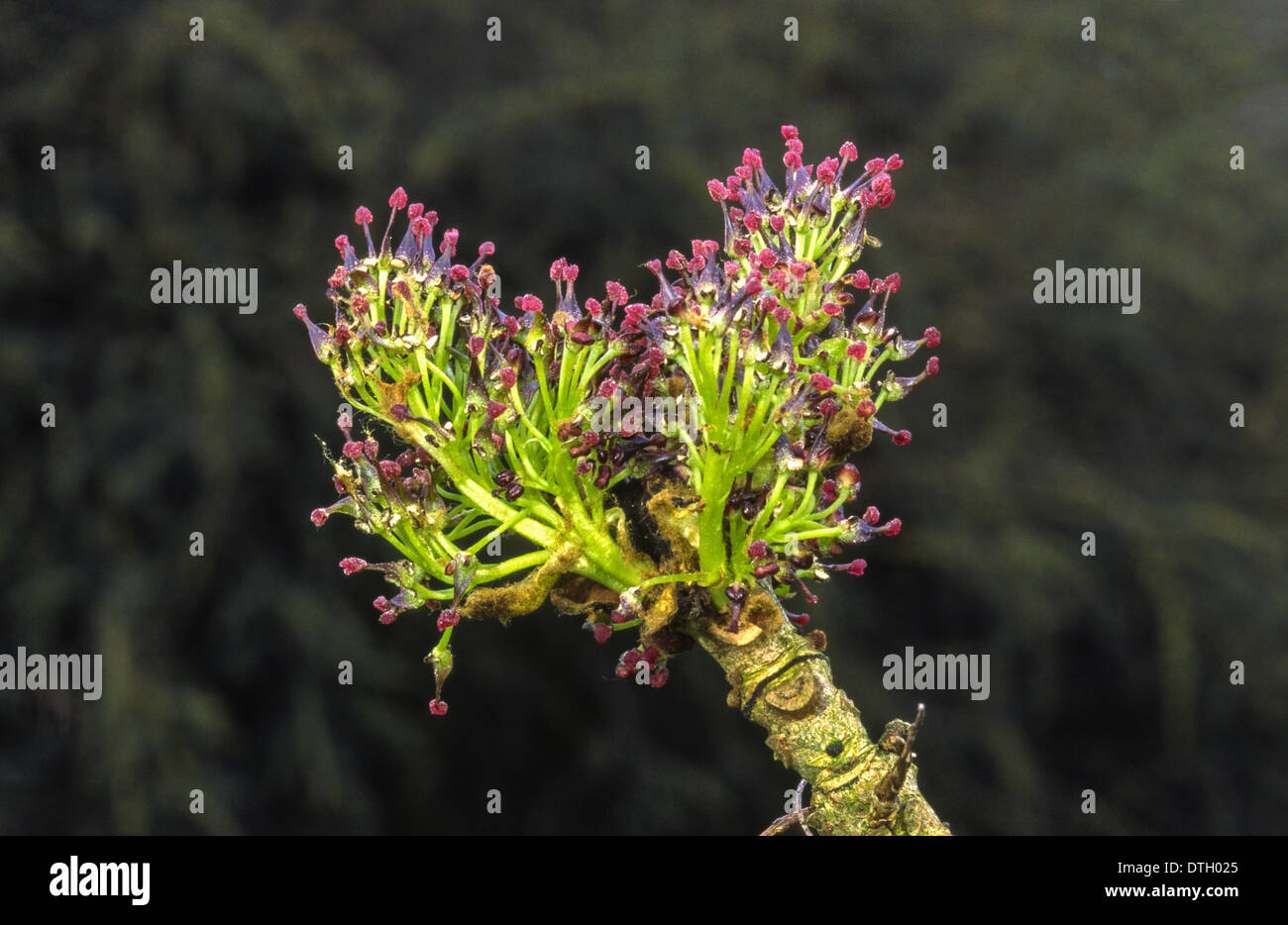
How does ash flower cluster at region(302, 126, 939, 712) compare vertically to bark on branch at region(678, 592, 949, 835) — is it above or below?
above

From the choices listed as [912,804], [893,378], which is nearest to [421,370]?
[893,378]

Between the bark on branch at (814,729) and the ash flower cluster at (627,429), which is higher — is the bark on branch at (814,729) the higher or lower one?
the lower one

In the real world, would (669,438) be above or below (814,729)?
above

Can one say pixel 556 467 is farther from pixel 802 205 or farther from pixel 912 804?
pixel 912 804

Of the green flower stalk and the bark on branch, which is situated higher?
the green flower stalk

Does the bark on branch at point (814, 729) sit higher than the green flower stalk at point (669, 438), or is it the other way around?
the green flower stalk at point (669, 438)

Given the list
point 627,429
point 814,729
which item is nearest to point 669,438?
point 627,429

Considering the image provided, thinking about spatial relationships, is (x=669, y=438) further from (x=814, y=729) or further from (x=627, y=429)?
(x=814, y=729)
